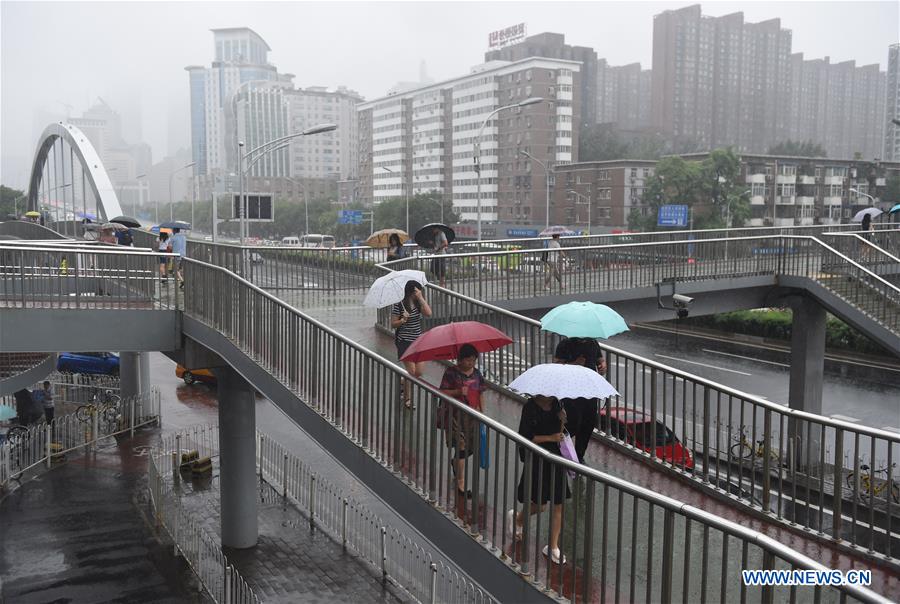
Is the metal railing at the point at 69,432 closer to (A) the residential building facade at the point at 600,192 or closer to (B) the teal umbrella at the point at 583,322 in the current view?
(B) the teal umbrella at the point at 583,322

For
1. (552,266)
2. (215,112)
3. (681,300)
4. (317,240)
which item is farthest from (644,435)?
(215,112)

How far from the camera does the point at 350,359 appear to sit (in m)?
8.96

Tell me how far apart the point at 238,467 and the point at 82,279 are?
4916 millimetres

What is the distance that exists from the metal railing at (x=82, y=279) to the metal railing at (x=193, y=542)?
14.9 feet

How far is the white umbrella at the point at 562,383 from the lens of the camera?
20.8ft

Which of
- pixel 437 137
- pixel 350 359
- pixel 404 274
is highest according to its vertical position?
pixel 437 137

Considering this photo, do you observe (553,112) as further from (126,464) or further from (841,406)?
(126,464)

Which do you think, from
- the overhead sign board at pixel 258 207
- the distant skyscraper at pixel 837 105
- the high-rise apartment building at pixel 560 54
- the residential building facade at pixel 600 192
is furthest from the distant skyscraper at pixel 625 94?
the overhead sign board at pixel 258 207

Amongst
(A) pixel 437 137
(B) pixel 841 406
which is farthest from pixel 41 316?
(A) pixel 437 137

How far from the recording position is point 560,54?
435 feet

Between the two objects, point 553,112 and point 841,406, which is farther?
point 553,112

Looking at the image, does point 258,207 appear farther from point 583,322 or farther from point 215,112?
point 215,112

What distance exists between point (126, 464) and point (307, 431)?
49.3 feet

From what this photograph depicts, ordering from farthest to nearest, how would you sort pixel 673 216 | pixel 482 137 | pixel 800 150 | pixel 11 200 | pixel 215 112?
pixel 215 112 < pixel 800 150 < pixel 11 200 < pixel 482 137 < pixel 673 216
